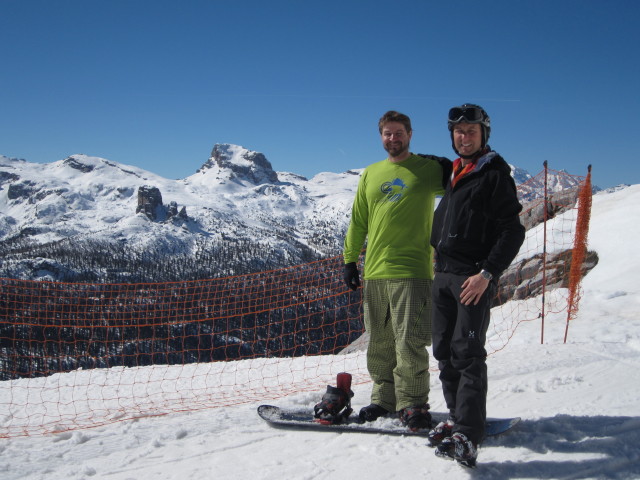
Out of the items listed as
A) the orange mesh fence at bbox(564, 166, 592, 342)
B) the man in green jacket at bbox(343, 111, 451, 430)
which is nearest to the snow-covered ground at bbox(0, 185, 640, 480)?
the man in green jacket at bbox(343, 111, 451, 430)

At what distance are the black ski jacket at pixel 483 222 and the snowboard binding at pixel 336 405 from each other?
1.53 meters

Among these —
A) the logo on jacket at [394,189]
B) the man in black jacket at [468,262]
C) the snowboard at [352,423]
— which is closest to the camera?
the man in black jacket at [468,262]

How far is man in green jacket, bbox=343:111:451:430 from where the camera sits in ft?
11.1

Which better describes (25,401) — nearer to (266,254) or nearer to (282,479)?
(282,479)

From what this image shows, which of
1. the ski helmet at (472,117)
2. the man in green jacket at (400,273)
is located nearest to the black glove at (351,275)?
the man in green jacket at (400,273)

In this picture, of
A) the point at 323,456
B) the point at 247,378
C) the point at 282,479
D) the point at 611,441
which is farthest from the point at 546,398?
the point at 247,378

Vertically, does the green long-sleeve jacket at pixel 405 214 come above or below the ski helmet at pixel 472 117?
below

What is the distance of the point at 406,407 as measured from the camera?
3357 mm

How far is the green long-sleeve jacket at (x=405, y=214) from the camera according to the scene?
3443mm

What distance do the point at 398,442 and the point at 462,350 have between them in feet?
3.06

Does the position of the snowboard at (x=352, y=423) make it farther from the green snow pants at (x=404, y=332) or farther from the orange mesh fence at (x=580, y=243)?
the orange mesh fence at (x=580, y=243)

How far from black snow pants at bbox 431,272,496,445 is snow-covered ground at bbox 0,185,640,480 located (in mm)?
324

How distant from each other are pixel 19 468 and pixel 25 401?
2.91 metres

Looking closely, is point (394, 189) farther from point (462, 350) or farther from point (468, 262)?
point (462, 350)
